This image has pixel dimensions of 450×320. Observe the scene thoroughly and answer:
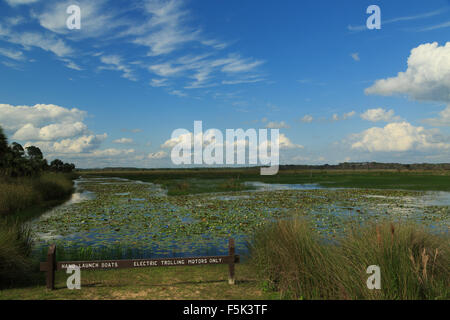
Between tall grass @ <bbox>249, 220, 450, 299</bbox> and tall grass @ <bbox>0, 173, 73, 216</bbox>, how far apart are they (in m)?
21.2

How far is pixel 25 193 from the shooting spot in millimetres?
25422

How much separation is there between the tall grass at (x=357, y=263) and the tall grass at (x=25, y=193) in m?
21.2

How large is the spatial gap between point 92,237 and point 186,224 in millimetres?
5024

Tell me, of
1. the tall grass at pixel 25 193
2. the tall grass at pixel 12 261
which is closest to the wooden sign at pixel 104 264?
the tall grass at pixel 12 261

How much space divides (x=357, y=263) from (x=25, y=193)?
26.7 meters

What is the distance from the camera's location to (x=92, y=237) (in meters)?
15.2

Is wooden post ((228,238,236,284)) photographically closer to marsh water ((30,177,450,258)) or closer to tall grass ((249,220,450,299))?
tall grass ((249,220,450,299))

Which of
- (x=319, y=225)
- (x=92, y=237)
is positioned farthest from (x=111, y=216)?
(x=319, y=225)

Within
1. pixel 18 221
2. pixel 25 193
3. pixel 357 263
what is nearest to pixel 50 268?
pixel 357 263

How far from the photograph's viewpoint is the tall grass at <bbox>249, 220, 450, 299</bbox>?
6227 millimetres

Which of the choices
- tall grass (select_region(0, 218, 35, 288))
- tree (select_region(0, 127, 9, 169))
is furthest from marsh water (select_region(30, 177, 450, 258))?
tree (select_region(0, 127, 9, 169))

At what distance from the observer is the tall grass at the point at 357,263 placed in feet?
20.4

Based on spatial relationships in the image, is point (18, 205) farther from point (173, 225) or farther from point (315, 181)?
point (315, 181)
